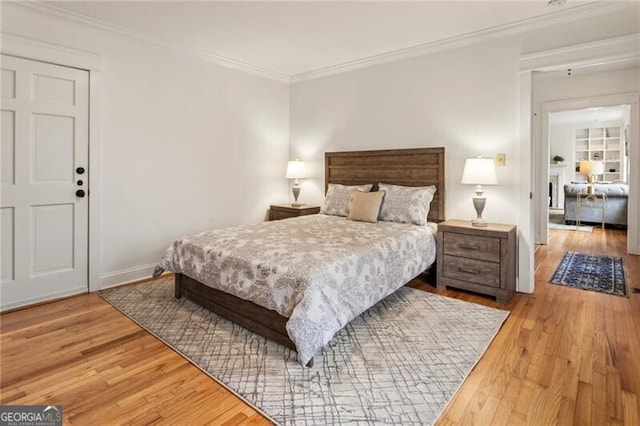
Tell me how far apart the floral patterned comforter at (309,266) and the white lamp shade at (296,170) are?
152 centimetres

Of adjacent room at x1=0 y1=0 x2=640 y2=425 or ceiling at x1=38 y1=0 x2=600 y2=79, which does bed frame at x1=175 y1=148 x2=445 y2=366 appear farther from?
ceiling at x1=38 y1=0 x2=600 y2=79

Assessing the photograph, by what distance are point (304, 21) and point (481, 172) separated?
2.19 m

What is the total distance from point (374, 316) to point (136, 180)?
2.74 metres

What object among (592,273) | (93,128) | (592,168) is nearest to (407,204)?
(592,273)

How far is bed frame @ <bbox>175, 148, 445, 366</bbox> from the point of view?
2.33 m

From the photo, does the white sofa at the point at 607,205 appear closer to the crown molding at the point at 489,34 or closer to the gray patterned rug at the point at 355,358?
the crown molding at the point at 489,34

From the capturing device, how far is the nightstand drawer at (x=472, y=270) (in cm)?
306

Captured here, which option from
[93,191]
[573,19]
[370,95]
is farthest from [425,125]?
[93,191]

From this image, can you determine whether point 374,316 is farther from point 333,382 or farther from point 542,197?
point 542,197

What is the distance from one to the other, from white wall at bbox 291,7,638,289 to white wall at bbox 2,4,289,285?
1.12m

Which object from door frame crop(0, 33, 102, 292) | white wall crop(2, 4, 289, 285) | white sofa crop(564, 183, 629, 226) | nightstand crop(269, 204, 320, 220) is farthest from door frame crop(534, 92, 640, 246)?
door frame crop(0, 33, 102, 292)

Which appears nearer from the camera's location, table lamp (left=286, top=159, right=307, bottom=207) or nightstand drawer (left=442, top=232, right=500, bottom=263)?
nightstand drawer (left=442, top=232, right=500, bottom=263)

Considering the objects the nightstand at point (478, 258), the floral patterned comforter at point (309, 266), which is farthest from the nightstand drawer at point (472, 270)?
the floral patterned comforter at point (309, 266)

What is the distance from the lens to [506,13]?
10.0ft
